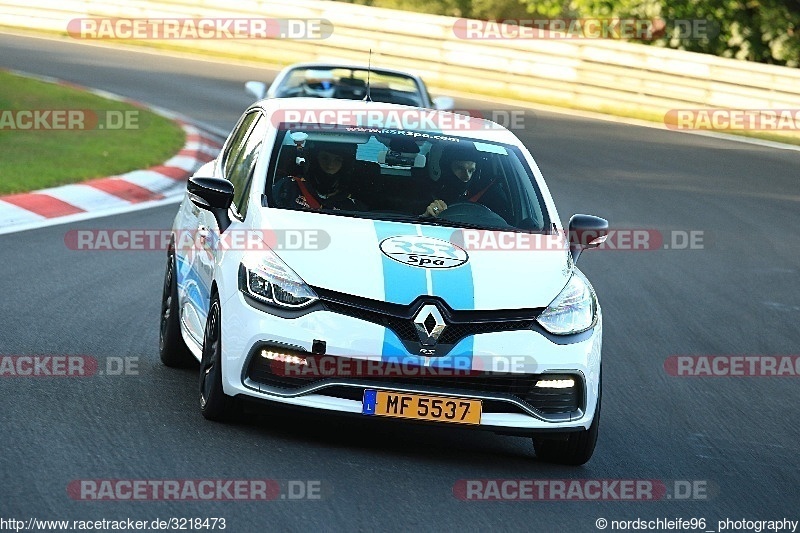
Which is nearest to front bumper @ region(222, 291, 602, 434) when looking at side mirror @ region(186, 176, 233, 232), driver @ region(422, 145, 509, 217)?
side mirror @ region(186, 176, 233, 232)

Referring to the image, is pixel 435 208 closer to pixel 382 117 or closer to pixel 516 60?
pixel 382 117

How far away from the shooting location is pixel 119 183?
1484 cm

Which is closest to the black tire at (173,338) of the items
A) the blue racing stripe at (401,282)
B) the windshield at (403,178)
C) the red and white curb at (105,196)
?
the windshield at (403,178)

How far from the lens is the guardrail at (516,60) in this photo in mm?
27906

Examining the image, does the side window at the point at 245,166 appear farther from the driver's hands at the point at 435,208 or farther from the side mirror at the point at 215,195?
the driver's hands at the point at 435,208

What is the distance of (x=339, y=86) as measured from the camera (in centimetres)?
1791

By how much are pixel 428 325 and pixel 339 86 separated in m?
11.8

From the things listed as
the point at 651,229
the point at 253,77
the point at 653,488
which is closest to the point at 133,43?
the point at 253,77

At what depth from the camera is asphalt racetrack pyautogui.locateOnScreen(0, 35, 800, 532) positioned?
5.84 meters

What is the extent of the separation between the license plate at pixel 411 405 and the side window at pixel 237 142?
227 cm

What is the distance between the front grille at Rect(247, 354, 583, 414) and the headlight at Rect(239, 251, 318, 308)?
27 cm

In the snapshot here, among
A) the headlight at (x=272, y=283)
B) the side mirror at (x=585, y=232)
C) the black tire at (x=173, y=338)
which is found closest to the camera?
the headlight at (x=272, y=283)

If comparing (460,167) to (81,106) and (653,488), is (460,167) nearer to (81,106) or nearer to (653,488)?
(653,488)

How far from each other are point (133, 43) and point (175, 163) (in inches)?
687
